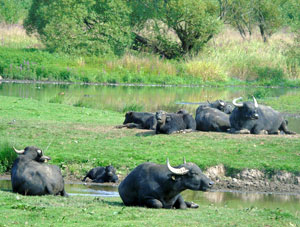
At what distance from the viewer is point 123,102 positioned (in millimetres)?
31156

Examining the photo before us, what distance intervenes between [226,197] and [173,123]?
5.04 m

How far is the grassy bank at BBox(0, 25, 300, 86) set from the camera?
142ft

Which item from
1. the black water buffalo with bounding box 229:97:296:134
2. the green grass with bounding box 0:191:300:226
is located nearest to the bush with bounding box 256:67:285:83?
the black water buffalo with bounding box 229:97:296:134

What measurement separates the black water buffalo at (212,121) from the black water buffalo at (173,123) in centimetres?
56

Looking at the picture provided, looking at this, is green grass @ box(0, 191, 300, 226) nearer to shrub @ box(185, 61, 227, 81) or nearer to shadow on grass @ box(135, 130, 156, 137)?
shadow on grass @ box(135, 130, 156, 137)

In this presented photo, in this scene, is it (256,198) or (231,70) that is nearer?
(256,198)

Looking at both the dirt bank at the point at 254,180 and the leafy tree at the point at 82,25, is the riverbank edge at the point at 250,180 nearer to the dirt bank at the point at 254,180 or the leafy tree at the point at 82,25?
the dirt bank at the point at 254,180

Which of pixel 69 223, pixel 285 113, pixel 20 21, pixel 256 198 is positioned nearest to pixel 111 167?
pixel 256 198

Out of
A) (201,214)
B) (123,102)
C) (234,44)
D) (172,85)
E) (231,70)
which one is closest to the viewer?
(201,214)

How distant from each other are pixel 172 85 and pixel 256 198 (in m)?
32.4

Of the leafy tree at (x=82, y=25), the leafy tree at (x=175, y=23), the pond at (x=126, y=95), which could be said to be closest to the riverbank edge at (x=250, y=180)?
the pond at (x=126, y=95)

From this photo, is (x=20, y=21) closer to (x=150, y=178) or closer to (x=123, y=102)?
(x=123, y=102)

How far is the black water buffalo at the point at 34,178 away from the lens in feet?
37.9

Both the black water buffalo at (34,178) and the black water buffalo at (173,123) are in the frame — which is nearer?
the black water buffalo at (34,178)
